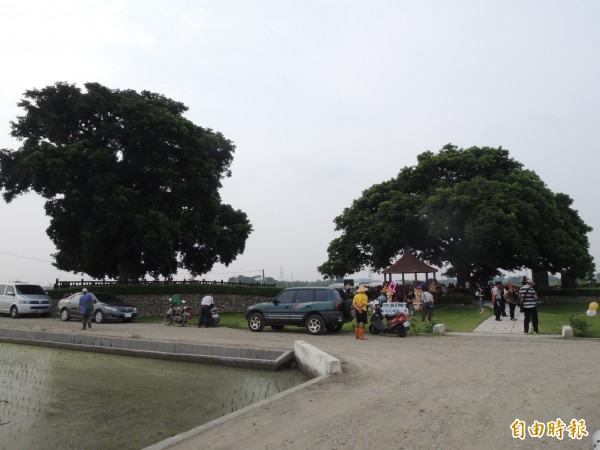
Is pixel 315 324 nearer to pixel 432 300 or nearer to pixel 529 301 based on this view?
pixel 529 301

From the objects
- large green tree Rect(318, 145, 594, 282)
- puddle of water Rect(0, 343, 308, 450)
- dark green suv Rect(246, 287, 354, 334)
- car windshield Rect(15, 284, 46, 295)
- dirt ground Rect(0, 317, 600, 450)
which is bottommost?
puddle of water Rect(0, 343, 308, 450)

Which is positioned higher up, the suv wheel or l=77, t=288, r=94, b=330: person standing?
l=77, t=288, r=94, b=330: person standing

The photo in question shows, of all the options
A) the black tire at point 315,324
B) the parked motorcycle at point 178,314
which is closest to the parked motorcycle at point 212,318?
the parked motorcycle at point 178,314

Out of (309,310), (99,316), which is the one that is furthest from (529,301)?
(99,316)

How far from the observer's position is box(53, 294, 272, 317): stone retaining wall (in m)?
29.5

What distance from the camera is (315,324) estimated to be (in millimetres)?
16984

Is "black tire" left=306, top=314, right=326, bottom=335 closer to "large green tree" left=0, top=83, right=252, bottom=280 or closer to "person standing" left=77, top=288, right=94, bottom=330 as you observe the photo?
"person standing" left=77, top=288, right=94, bottom=330

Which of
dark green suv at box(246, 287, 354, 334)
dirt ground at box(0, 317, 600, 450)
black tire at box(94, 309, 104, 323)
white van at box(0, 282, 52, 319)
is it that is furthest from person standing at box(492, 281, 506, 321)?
white van at box(0, 282, 52, 319)

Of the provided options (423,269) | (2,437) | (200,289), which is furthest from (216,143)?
(2,437)

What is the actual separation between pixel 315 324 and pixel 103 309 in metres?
12.3

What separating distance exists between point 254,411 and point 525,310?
38.7 feet

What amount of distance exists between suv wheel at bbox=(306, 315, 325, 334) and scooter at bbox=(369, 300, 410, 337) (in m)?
1.72

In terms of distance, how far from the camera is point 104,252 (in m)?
30.6

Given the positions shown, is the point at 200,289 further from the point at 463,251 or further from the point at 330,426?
the point at 330,426
